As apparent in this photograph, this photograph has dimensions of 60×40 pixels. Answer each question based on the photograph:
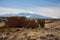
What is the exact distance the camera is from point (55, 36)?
103ft

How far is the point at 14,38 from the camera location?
32562mm

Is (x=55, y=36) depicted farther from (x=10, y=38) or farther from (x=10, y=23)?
(x=10, y=23)

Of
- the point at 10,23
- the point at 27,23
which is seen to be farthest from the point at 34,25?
the point at 10,23

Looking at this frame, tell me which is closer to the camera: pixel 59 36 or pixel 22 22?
pixel 59 36

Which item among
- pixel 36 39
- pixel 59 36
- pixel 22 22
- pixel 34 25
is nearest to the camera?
pixel 36 39

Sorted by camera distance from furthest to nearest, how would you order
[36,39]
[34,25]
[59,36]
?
[34,25], [59,36], [36,39]

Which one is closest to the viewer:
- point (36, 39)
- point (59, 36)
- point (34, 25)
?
point (36, 39)

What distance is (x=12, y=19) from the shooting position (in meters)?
58.1

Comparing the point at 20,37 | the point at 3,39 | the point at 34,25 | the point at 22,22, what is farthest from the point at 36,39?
the point at 22,22

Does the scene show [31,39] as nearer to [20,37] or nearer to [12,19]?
[20,37]

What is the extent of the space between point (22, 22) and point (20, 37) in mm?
25415

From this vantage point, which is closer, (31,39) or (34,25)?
(31,39)

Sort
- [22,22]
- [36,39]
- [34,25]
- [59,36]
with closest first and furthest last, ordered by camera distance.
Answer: [36,39] → [59,36] → [34,25] → [22,22]

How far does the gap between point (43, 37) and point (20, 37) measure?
412 centimetres
